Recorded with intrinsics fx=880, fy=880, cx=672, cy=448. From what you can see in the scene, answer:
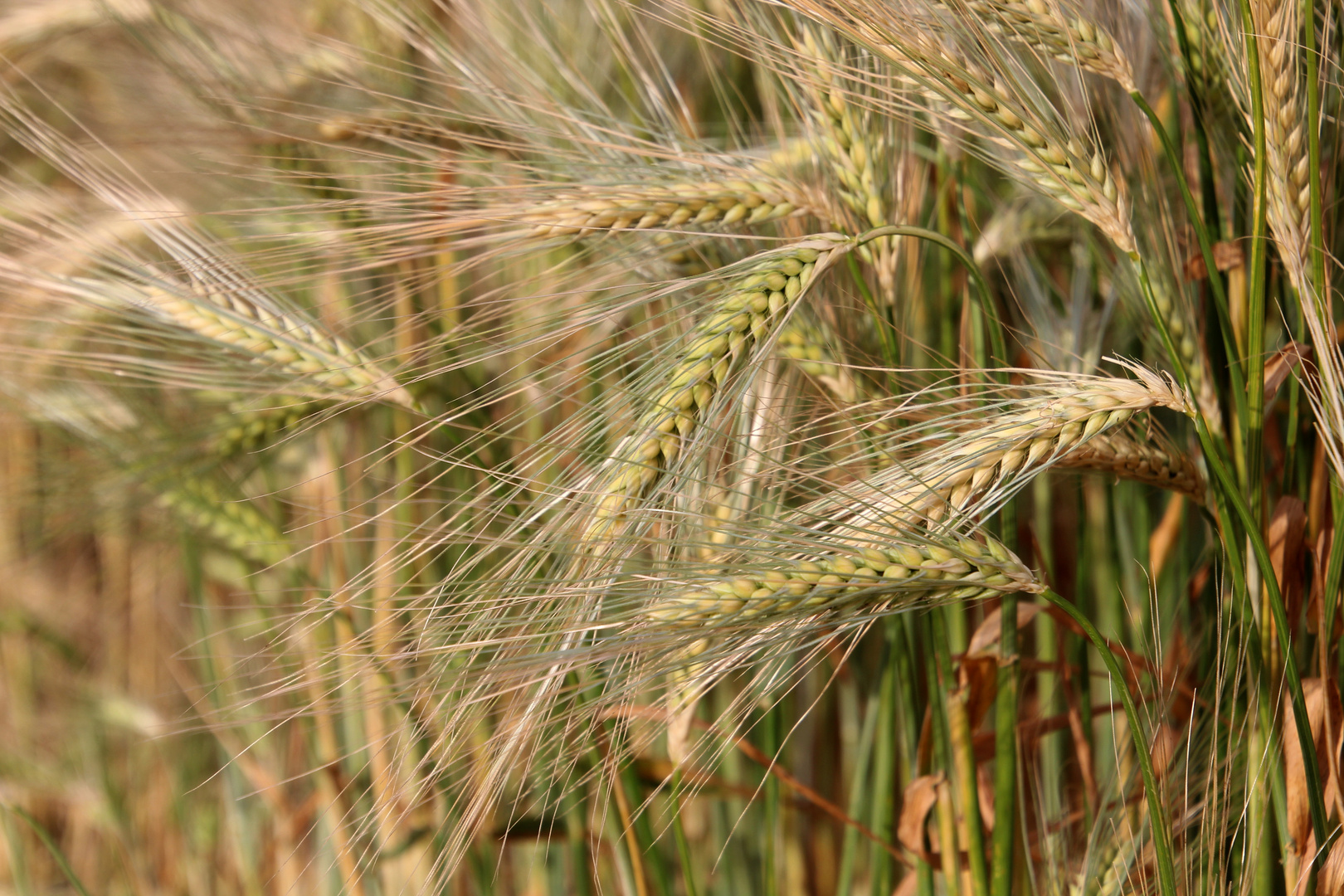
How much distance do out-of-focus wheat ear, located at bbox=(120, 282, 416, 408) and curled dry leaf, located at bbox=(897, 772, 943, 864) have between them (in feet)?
1.44

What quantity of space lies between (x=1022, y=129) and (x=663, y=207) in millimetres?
207

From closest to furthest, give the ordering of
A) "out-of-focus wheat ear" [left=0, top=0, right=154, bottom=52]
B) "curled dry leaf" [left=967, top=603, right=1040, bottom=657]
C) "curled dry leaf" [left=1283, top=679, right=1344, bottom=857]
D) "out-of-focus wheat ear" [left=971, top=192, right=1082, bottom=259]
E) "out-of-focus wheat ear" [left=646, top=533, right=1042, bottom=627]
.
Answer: "out-of-focus wheat ear" [left=646, top=533, right=1042, bottom=627] < "curled dry leaf" [left=1283, top=679, right=1344, bottom=857] < "curled dry leaf" [left=967, top=603, right=1040, bottom=657] < "out-of-focus wheat ear" [left=971, top=192, right=1082, bottom=259] < "out-of-focus wheat ear" [left=0, top=0, right=154, bottom=52]

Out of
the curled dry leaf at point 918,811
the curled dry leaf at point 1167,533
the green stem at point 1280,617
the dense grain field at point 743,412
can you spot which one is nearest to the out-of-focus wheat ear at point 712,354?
the dense grain field at point 743,412

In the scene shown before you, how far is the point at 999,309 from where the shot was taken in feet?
2.70

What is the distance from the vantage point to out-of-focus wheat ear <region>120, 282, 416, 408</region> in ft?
1.95

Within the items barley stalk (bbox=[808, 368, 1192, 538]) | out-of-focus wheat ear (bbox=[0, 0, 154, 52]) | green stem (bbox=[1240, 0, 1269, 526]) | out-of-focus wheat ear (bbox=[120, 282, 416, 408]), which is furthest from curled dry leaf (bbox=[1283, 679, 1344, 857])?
out-of-focus wheat ear (bbox=[0, 0, 154, 52])

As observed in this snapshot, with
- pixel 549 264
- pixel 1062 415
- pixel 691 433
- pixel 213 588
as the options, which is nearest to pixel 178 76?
pixel 549 264

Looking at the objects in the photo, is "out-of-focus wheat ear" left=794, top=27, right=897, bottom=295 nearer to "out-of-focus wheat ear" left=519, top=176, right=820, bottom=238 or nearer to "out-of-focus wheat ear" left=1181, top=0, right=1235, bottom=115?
"out-of-focus wheat ear" left=519, top=176, right=820, bottom=238

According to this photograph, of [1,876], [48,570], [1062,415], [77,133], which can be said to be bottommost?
[1,876]

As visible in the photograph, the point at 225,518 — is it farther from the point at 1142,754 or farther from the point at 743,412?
the point at 1142,754

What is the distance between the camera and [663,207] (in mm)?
542

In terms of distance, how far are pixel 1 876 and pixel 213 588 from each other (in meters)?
0.53

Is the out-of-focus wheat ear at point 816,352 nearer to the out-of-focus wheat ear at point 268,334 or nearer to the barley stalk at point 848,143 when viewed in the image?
the barley stalk at point 848,143

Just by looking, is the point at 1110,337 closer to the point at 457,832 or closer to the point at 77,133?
the point at 457,832
